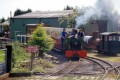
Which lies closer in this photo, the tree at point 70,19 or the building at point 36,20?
the tree at point 70,19

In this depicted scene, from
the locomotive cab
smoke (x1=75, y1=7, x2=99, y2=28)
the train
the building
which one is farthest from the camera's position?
the building

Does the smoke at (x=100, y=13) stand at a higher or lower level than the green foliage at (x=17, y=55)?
higher

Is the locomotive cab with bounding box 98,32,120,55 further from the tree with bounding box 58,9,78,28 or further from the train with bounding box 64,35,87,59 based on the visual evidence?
the tree with bounding box 58,9,78,28

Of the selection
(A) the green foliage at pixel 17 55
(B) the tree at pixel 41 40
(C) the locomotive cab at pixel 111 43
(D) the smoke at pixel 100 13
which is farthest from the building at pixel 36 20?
(A) the green foliage at pixel 17 55

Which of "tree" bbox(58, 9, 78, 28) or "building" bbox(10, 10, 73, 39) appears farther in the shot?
"building" bbox(10, 10, 73, 39)

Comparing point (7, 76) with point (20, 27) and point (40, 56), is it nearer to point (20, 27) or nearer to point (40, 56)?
point (40, 56)

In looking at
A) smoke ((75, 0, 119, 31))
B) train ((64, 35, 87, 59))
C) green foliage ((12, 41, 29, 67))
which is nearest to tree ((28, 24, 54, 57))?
train ((64, 35, 87, 59))

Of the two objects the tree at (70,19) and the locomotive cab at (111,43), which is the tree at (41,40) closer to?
the locomotive cab at (111,43)

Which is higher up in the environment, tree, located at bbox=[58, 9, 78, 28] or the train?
tree, located at bbox=[58, 9, 78, 28]

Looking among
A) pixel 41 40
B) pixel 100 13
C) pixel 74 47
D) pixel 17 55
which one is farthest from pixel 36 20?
pixel 17 55

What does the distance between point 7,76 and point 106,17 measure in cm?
2754

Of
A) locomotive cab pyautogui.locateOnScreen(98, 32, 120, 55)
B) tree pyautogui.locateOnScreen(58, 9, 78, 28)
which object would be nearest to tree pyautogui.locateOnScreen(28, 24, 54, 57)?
locomotive cab pyautogui.locateOnScreen(98, 32, 120, 55)

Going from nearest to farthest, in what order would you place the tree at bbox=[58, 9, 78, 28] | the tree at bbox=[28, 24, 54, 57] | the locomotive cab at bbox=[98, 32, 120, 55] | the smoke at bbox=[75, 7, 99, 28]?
the tree at bbox=[28, 24, 54, 57] < the locomotive cab at bbox=[98, 32, 120, 55] < the smoke at bbox=[75, 7, 99, 28] < the tree at bbox=[58, 9, 78, 28]

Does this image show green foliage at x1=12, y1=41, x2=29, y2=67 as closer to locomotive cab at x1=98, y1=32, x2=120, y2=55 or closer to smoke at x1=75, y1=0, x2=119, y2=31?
locomotive cab at x1=98, y1=32, x2=120, y2=55
